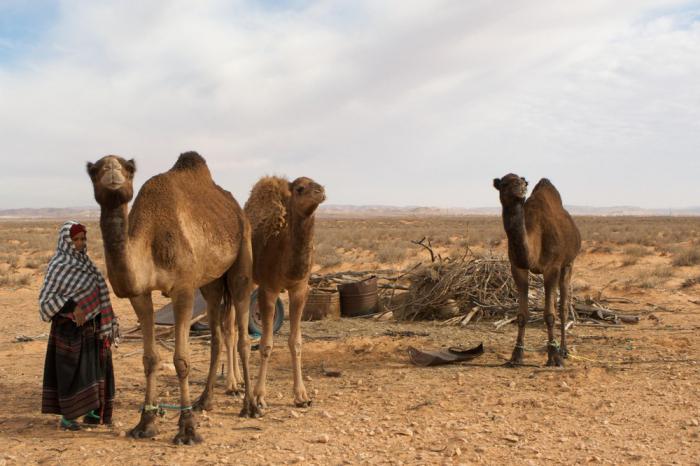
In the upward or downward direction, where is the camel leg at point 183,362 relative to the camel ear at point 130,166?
downward

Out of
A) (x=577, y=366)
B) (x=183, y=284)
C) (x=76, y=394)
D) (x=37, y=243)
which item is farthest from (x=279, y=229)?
(x=37, y=243)

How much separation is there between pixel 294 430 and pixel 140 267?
2085 millimetres

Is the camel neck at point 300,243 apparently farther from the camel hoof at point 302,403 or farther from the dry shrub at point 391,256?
the dry shrub at point 391,256

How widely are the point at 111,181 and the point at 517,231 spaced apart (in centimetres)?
506

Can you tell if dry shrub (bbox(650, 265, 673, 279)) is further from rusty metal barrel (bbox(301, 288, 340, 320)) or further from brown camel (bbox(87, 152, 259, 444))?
brown camel (bbox(87, 152, 259, 444))

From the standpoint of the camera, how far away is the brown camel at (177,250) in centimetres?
416

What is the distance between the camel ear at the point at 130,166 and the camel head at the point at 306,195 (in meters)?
1.64

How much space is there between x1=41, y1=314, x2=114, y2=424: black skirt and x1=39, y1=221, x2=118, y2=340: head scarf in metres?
0.14

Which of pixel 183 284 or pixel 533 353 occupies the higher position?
pixel 183 284

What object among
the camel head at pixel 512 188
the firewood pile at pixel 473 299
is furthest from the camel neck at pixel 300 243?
the firewood pile at pixel 473 299

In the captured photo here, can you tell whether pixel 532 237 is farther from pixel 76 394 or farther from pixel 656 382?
pixel 76 394

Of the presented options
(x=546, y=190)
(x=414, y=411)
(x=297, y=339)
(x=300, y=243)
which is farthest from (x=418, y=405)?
(x=546, y=190)

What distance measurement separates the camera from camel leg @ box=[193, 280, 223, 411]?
603cm

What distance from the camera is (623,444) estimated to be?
4.79 meters
